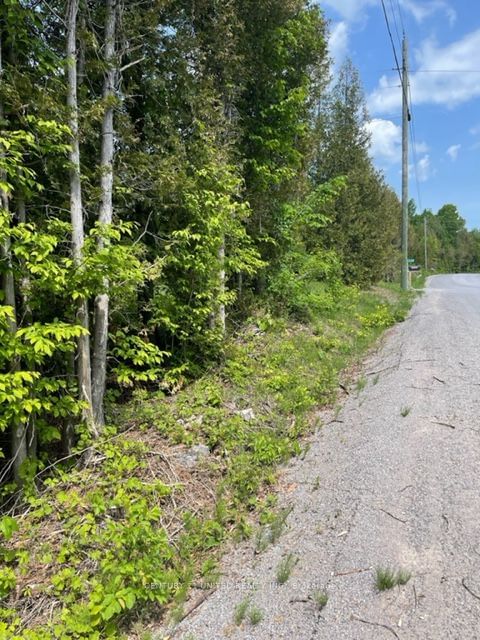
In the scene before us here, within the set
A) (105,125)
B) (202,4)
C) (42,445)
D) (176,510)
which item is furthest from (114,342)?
(202,4)

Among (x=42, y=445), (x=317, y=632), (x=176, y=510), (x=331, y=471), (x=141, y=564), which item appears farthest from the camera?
(x=42, y=445)

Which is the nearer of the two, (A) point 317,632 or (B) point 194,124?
(A) point 317,632

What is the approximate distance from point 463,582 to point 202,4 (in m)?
6.86

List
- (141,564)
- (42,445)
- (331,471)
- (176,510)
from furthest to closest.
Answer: (42,445), (331,471), (176,510), (141,564)

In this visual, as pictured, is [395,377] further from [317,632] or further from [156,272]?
[317,632]

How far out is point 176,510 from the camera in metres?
3.52

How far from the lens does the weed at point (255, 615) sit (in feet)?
7.98

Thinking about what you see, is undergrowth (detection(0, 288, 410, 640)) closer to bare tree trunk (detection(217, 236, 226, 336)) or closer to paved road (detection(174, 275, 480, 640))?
paved road (detection(174, 275, 480, 640))

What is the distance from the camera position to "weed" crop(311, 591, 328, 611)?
2.42 m

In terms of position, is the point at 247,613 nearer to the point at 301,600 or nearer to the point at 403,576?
the point at 301,600

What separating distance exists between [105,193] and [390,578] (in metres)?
4.15

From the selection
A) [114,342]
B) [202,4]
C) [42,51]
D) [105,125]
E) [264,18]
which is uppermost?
[264,18]

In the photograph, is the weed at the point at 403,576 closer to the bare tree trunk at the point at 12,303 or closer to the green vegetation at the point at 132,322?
the green vegetation at the point at 132,322

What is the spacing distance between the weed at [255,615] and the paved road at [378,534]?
37mm
